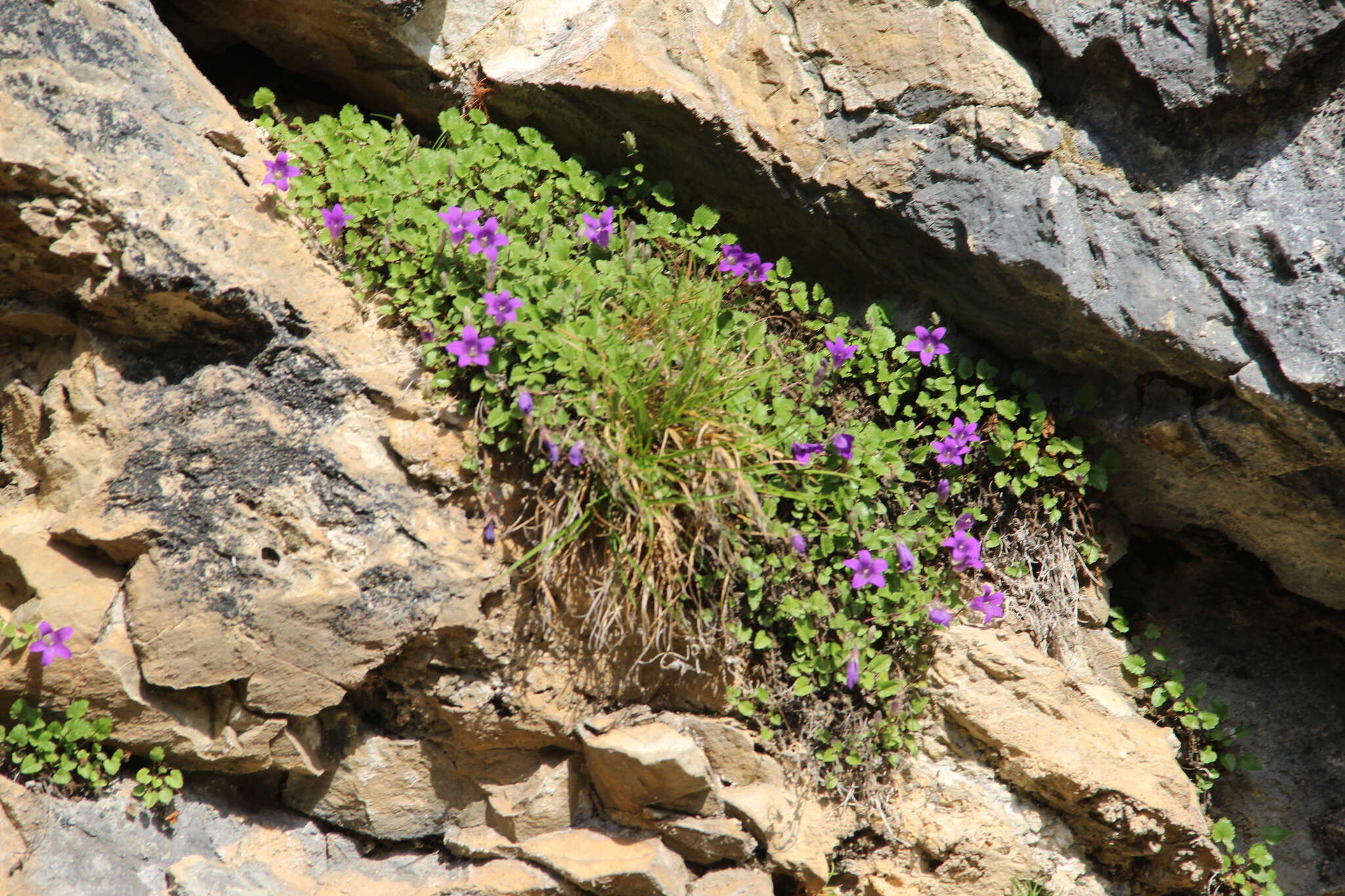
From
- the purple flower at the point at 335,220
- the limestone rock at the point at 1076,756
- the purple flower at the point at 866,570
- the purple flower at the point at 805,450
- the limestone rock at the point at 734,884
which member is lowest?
the limestone rock at the point at 734,884

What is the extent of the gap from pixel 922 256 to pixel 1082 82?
0.79 m

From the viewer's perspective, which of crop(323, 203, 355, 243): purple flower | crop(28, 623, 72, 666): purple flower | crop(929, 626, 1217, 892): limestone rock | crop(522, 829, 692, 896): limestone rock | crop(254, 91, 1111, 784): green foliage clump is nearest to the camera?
crop(28, 623, 72, 666): purple flower

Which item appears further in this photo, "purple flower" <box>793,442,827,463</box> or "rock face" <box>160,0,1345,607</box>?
"purple flower" <box>793,442,827,463</box>

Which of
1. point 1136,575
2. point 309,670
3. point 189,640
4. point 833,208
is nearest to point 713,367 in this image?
point 833,208

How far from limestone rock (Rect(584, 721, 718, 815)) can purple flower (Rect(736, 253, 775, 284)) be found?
1.67 meters

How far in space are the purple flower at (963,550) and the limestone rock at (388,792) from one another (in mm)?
1926

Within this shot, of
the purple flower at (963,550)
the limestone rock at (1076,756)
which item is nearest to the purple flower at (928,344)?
the purple flower at (963,550)

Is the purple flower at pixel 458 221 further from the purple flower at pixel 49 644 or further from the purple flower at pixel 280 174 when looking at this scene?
the purple flower at pixel 49 644

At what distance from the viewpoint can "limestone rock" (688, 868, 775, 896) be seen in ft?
10.1

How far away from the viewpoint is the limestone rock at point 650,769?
3.04m

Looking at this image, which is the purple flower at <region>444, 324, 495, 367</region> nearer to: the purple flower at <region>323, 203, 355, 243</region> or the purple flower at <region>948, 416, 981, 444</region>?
the purple flower at <region>323, 203, 355, 243</region>

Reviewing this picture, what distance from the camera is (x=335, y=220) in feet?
10.6

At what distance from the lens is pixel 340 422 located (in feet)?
10.2

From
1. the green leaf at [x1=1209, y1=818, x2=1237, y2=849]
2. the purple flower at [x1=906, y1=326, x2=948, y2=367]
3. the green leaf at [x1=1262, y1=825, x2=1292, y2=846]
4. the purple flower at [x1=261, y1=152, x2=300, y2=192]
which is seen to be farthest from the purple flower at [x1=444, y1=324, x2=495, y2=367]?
the green leaf at [x1=1262, y1=825, x2=1292, y2=846]
